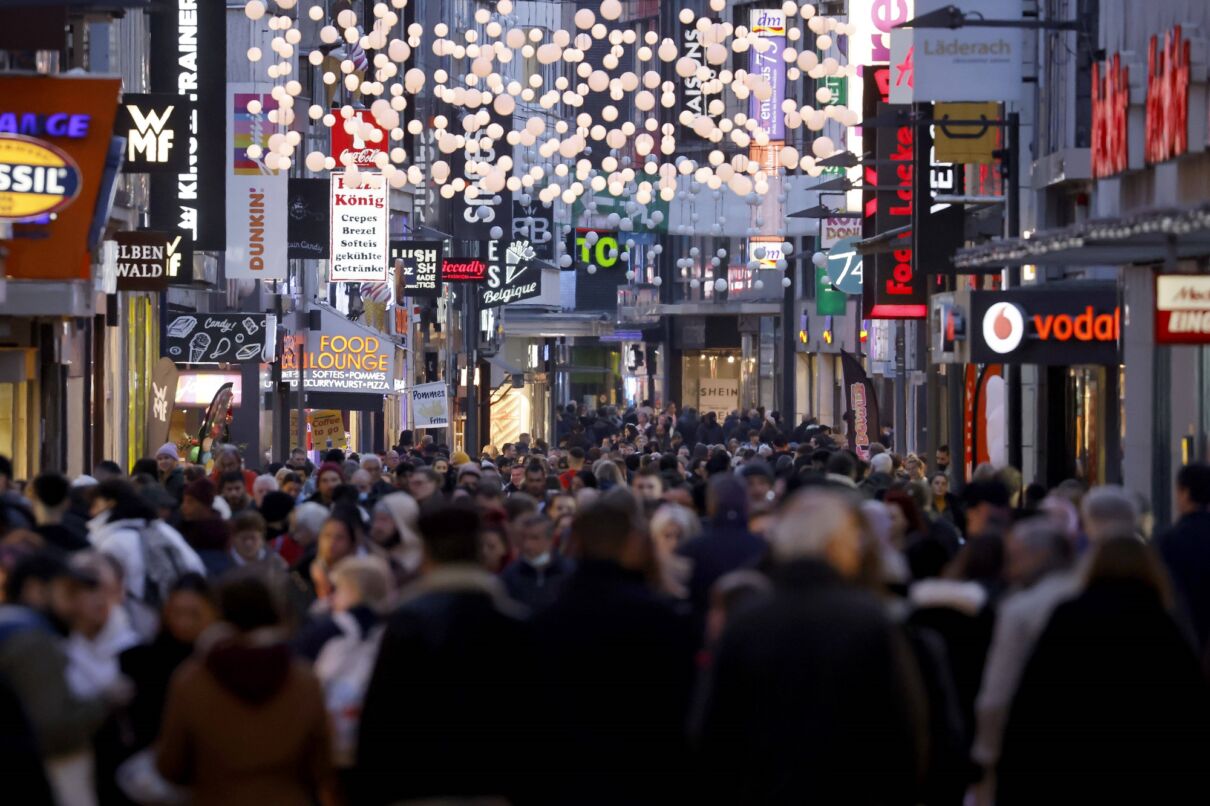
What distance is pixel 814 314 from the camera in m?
62.6

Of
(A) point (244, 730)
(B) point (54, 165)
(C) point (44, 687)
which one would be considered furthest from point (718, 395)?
(A) point (244, 730)

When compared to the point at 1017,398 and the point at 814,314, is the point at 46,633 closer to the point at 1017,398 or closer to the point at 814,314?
the point at 1017,398

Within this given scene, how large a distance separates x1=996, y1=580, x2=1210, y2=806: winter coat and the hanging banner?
94.5ft

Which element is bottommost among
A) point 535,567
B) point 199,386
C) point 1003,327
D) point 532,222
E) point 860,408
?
point 535,567

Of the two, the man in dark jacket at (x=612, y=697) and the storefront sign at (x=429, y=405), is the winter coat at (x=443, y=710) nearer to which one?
the man in dark jacket at (x=612, y=697)

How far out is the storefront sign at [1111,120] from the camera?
2003cm

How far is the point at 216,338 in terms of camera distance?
103 feet

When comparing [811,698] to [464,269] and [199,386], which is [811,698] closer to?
[199,386]

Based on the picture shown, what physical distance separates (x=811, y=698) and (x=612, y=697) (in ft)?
3.41

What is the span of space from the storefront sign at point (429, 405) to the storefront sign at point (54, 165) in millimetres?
18211

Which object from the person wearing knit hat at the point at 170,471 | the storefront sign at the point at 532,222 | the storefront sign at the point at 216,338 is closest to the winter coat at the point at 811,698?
the person wearing knit hat at the point at 170,471

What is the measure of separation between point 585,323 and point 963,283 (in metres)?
55.2

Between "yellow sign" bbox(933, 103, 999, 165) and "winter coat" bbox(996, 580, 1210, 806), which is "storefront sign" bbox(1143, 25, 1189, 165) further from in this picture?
"winter coat" bbox(996, 580, 1210, 806)

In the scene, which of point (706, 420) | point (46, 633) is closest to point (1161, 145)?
point (46, 633)
